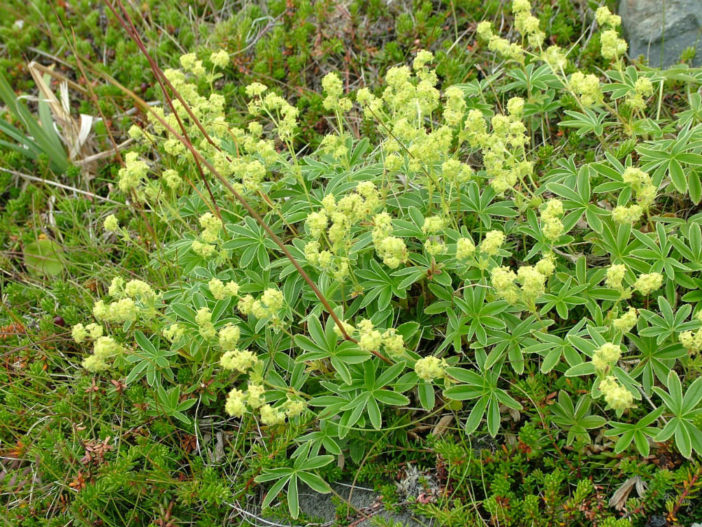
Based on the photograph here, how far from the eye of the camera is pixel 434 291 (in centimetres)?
333

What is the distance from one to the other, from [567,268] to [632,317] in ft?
2.87

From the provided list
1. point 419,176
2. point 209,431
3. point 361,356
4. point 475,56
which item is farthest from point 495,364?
point 475,56

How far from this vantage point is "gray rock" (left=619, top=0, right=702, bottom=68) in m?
4.63

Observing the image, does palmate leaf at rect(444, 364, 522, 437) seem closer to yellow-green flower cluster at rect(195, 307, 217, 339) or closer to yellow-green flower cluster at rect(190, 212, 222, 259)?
yellow-green flower cluster at rect(195, 307, 217, 339)

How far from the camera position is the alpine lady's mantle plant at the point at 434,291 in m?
2.92

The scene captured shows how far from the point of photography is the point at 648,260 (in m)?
3.32

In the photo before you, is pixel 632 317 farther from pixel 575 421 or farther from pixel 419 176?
pixel 419 176

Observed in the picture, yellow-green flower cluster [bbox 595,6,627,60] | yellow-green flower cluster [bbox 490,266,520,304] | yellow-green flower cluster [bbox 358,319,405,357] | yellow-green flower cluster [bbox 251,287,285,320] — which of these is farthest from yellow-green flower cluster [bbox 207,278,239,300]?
yellow-green flower cluster [bbox 595,6,627,60]

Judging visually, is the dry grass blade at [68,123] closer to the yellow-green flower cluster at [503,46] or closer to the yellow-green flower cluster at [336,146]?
the yellow-green flower cluster at [336,146]

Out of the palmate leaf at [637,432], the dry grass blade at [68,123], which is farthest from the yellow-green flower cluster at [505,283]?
the dry grass blade at [68,123]

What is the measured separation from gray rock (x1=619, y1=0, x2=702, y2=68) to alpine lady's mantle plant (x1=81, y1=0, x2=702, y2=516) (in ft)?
3.09

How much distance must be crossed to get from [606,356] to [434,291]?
1.03 meters

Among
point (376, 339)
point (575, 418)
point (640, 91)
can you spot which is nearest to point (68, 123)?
point (376, 339)

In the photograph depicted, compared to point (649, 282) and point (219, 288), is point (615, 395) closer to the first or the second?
point (649, 282)
